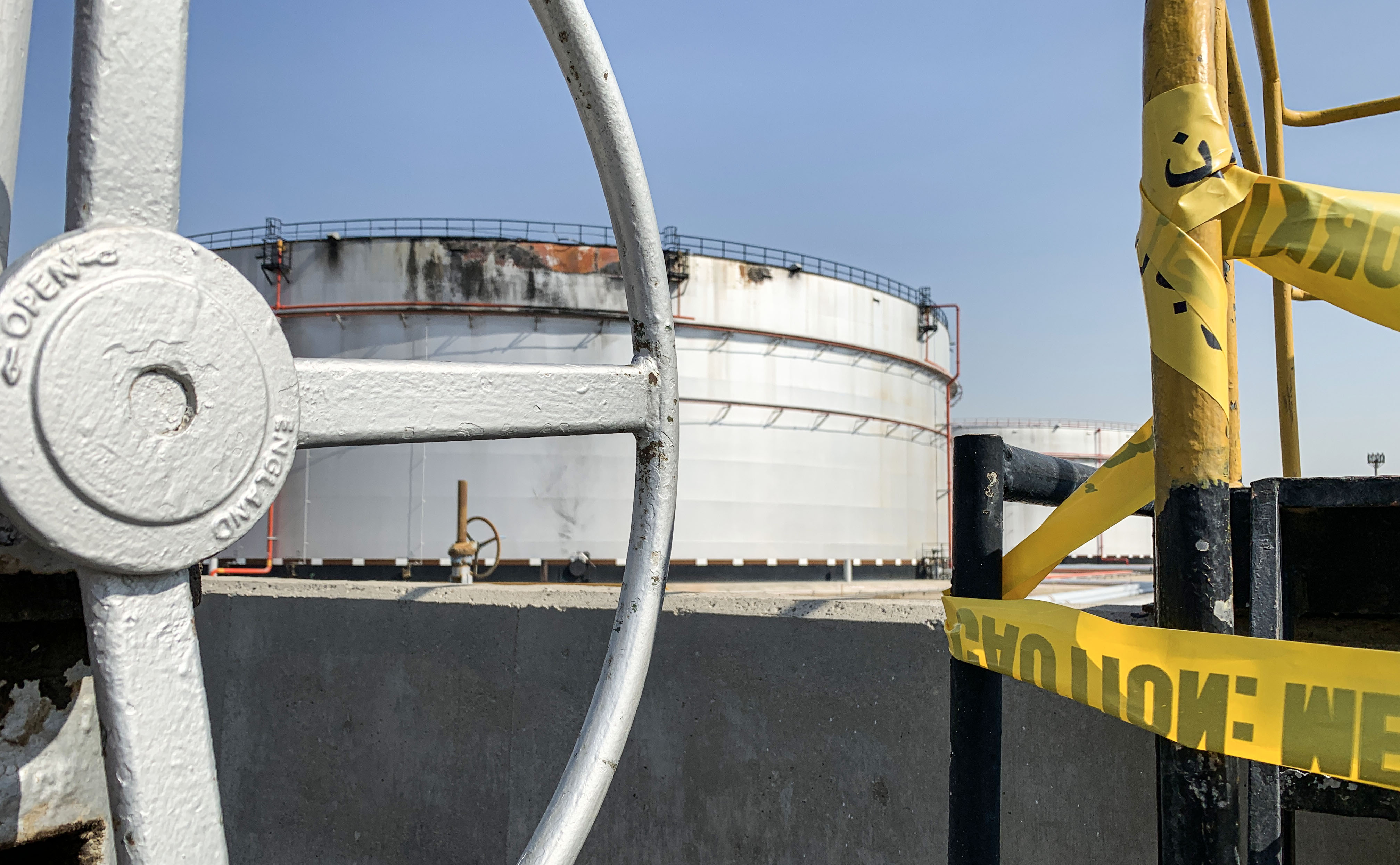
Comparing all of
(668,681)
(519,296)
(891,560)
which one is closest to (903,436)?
(891,560)

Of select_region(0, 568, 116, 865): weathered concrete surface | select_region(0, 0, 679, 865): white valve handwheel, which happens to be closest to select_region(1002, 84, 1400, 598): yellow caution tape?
select_region(0, 0, 679, 865): white valve handwheel

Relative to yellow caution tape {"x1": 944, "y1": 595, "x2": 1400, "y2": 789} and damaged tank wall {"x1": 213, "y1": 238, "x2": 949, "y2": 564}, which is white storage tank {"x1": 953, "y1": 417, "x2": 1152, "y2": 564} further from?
yellow caution tape {"x1": 944, "y1": 595, "x2": 1400, "y2": 789}

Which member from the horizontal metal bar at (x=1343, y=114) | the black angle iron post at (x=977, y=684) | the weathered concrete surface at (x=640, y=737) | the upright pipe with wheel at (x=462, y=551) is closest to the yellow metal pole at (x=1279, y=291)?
the horizontal metal bar at (x=1343, y=114)

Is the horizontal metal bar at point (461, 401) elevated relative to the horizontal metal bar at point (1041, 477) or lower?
elevated

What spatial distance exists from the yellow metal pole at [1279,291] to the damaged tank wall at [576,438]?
1245cm

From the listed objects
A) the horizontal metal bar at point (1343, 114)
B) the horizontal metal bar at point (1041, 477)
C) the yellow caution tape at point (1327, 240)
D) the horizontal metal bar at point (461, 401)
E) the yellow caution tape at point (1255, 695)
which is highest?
the horizontal metal bar at point (1343, 114)

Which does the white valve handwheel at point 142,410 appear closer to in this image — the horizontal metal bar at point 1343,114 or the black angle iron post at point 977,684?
the black angle iron post at point 977,684

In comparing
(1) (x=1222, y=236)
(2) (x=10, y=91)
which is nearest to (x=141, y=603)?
(2) (x=10, y=91)

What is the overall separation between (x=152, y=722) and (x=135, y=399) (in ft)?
0.92

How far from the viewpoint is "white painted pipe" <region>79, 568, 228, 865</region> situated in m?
0.77

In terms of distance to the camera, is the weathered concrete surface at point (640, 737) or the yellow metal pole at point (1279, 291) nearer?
the weathered concrete surface at point (640, 737)

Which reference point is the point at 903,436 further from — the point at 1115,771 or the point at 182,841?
the point at 182,841

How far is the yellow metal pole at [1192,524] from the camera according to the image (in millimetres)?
1001

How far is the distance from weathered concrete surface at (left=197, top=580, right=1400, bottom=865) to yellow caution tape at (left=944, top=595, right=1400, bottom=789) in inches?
32.0
